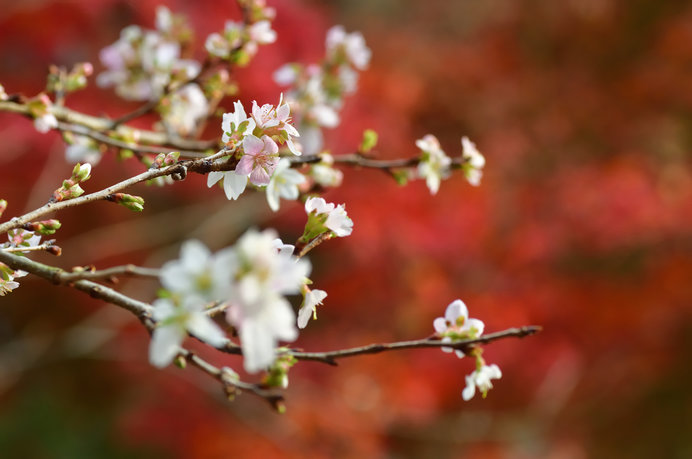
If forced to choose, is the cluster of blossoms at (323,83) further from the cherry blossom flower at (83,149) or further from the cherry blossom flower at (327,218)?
the cherry blossom flower at (327,218)

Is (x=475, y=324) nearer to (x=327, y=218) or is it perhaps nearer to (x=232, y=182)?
(x=327, y=218)

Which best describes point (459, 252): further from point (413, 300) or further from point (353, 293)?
point (353, 293)

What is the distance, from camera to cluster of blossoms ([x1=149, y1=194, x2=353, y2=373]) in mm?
585

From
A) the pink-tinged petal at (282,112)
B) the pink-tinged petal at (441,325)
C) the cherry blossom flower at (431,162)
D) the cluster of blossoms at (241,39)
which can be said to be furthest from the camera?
the cluster of blossoms at (241,39)

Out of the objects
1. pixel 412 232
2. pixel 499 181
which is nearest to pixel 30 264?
pixel 412 232

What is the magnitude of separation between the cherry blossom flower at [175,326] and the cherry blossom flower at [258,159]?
273 mm

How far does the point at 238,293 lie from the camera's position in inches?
23.4

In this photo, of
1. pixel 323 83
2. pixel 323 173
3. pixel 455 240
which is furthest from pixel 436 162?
pixel 455 240

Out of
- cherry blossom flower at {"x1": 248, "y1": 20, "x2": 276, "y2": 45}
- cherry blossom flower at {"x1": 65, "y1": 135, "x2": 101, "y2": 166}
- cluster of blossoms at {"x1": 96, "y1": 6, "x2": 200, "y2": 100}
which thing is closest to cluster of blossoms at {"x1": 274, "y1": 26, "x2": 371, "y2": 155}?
cherry blossom flower at {"x1": 248, "y1": 20, "x2": 276, "y2": 45}

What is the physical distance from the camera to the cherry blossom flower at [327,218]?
882 mm

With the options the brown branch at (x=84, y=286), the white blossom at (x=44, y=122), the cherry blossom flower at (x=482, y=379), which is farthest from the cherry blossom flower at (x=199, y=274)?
the white blossom at (x=44, y=122)

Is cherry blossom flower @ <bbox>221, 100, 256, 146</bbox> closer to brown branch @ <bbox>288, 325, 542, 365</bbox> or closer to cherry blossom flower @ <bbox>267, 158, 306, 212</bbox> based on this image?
cherry blossom flower @ <bbox>267, 158, 306, 212</bbox>

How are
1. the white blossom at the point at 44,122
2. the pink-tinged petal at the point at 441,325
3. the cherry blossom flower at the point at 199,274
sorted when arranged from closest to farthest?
the cherry blossom flower at the point at 199,274 → the pink-tinged petal at the point at 441,325 → the white blossom at the point at 44,122

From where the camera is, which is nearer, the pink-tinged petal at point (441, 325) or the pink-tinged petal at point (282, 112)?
the pink-tinged petal at point (282, 112)
